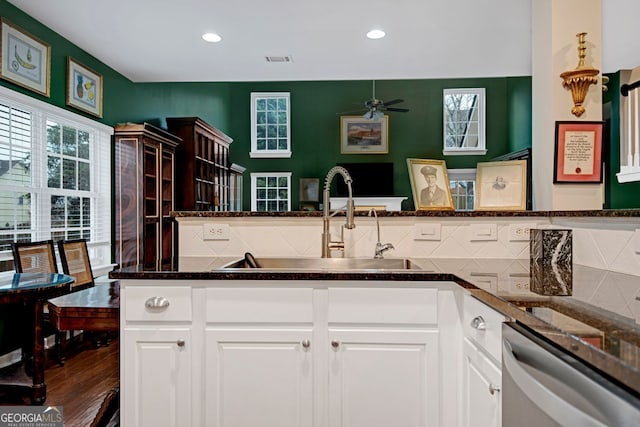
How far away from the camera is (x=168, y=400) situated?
1.55 metres

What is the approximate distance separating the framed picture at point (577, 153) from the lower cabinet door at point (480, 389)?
1.08m

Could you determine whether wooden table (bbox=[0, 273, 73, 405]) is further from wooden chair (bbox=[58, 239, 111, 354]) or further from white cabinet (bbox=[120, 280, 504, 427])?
white cabinet (bbox=[120, 280, 504, 427])

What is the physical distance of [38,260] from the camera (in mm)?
3115

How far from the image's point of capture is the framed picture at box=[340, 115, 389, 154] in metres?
8.38

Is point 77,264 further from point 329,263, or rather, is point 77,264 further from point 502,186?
point 502,186

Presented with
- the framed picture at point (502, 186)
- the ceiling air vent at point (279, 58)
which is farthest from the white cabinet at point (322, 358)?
the ceiling air vent at point (279, 58)

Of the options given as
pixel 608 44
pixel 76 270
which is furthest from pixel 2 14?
pixel 608 44

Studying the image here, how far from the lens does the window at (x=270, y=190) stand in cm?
846

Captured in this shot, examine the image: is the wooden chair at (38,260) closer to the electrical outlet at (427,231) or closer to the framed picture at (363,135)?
the electrical outlet at (427,231)

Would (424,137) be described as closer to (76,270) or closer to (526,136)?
(526,136)

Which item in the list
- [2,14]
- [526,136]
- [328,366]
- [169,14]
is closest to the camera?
[328,366]

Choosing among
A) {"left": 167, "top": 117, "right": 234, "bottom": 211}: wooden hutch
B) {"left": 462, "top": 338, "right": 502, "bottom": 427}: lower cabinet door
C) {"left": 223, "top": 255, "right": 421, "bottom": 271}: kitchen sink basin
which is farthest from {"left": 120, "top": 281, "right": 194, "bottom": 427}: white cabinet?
{"left": 167, "top": 117, "right": 234, "bottom": 211}: wooden hutch

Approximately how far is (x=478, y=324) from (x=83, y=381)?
8.91 ft

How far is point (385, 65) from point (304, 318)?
13.2 feet
